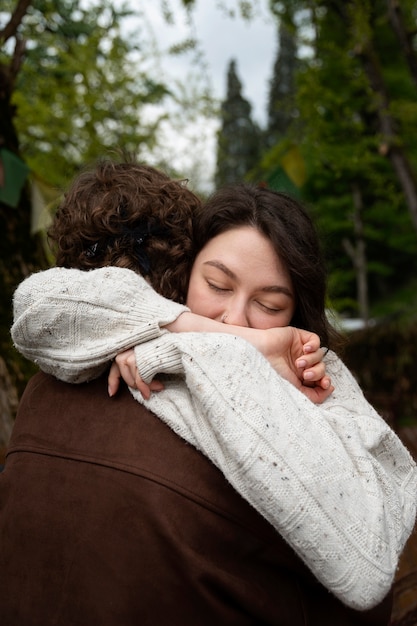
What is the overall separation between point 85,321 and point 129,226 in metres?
0.35

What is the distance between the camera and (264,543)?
1.30 metres

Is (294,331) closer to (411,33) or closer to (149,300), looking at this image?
(149,300)

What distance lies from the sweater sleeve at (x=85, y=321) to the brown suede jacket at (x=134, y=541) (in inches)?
4.1

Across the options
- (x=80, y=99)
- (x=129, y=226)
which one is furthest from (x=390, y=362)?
(x=129, y=226)

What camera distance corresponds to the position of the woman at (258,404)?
1.20 meters

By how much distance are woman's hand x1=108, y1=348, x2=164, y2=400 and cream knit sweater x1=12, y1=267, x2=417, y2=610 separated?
19 mm

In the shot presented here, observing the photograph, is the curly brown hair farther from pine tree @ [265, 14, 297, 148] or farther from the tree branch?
pine tree @ [265, 14, 297, 148]

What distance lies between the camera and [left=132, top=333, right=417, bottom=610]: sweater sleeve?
3.92 ft

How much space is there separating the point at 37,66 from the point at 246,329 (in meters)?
9.95

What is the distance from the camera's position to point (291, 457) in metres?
1.21

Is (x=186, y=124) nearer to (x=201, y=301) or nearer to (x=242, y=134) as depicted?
(x=201, y=301)

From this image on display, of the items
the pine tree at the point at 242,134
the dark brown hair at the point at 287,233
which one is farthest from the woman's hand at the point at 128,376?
the pine tree at the point at 242,134

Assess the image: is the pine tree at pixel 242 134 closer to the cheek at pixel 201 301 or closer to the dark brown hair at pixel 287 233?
the dark brown hair at pixel 287 233

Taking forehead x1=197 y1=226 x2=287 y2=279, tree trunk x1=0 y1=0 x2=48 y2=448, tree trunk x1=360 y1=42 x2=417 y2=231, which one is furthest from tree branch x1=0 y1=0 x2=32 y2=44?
tree trunk x1=360 y1=42 x2=417 y2=231
